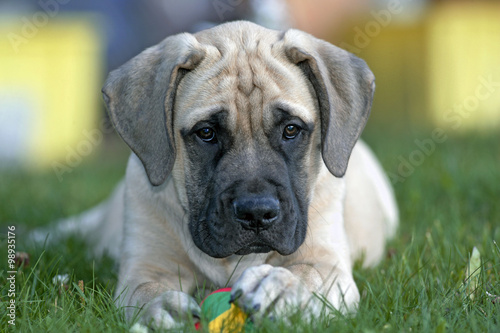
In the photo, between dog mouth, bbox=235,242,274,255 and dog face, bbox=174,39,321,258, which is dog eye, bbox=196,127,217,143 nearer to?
dog face, bbox=174,39,321,258

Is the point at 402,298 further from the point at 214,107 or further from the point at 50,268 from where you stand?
the point at 50,268

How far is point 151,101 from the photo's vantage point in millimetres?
3449

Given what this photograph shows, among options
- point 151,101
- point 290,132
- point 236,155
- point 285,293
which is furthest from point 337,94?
point 285,293

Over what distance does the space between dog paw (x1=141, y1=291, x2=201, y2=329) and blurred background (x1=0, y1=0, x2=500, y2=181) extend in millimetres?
6076

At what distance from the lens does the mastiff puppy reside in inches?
127

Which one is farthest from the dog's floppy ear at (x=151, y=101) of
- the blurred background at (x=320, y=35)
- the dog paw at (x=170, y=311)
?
the blurred background at (x=320, y=35)

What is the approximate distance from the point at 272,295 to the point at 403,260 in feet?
4.01

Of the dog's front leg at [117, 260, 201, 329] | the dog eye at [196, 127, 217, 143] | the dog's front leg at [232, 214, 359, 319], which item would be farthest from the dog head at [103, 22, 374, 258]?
the dog's front leg at [117, 260, 201, 329]

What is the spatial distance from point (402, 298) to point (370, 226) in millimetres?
1478

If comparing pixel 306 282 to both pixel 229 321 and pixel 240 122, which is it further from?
pixel 240 122

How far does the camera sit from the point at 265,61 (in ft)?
11.6

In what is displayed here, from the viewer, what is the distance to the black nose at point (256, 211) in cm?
305

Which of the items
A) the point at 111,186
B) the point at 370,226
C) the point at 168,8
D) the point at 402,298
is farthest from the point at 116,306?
the point at 168,8

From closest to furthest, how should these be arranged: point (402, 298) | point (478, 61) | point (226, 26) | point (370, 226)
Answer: point (402, 298) < point (226, 26) < point (370, 226) < point (478, 61)
